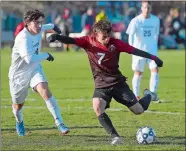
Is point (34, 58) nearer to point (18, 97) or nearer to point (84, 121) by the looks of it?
point (18, 97)

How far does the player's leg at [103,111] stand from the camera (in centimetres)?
968

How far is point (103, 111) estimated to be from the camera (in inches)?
388

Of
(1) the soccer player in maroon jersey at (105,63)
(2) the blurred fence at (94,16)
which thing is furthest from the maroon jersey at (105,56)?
(2) the blurred fence at (94,16)

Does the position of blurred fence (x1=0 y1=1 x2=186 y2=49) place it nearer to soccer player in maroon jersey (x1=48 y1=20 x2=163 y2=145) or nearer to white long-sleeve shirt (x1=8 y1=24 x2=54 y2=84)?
white long-sleeve shirt (x1=8 y1=24 x2=54 y2=84)

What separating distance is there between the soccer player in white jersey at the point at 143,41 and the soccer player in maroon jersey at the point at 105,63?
533 cm

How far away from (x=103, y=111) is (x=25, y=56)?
145 centimetres

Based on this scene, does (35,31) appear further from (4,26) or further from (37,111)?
(4,26)

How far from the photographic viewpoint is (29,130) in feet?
36.5

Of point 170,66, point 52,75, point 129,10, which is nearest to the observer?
point 52,75

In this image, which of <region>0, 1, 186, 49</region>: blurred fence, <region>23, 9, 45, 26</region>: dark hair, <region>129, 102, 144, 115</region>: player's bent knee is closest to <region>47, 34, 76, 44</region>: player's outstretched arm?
<region>23, 9, 45, 26</region>: dark hair

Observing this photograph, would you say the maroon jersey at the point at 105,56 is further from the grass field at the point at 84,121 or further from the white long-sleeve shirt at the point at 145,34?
the white long-sleeve shirt at the point at 145,34

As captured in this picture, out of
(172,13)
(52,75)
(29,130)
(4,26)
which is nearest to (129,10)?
(172,13)

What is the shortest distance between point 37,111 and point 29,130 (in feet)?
8.13

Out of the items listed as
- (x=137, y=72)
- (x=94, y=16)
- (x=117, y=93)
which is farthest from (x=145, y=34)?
(x=94, y=16)
